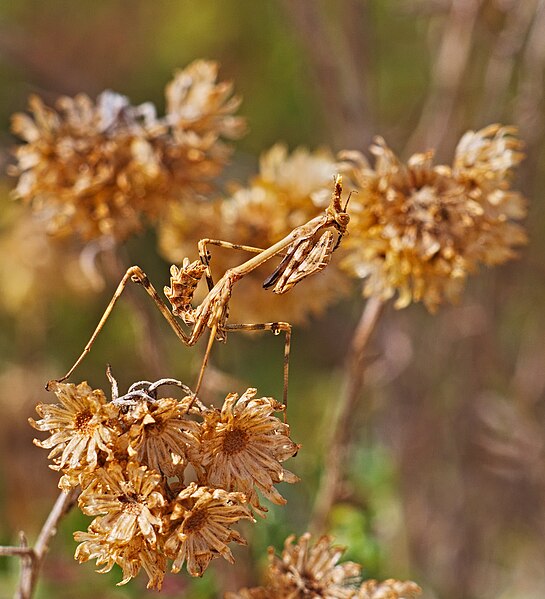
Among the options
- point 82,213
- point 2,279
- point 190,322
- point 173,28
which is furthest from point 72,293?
point 190,322

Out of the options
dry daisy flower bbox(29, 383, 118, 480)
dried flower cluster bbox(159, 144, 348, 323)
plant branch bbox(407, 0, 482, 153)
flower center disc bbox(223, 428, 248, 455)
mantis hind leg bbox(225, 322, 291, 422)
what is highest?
plant branch bbox(407, 0, 482, 153)

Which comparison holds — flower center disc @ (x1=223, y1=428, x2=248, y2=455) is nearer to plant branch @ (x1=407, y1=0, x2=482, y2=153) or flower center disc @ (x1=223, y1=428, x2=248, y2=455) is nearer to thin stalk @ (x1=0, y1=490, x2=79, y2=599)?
thin stalk @ (x1=0, y1=490, x2=79, y2=599)

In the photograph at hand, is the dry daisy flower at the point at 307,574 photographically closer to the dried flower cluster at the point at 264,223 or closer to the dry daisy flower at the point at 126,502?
the dry daisy flower at the point at 126,502

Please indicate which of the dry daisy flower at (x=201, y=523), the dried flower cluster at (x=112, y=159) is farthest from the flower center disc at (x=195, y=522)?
the dried flower cluster at (x=112, y=159)

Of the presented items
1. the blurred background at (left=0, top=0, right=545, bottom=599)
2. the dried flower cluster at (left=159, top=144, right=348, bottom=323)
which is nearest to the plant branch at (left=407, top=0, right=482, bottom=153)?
the blurred background at (left=0, top=0, right=545, bottom=599)

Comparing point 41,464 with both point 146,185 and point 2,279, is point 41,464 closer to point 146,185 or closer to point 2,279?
point 2,279

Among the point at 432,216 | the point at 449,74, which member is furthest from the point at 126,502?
the point at 449,74

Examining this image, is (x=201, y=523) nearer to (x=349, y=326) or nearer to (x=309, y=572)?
(x=309, y=572)
